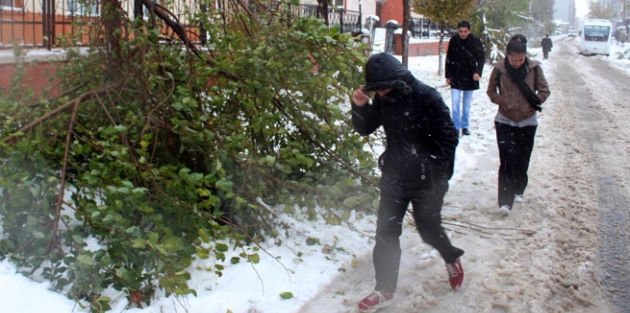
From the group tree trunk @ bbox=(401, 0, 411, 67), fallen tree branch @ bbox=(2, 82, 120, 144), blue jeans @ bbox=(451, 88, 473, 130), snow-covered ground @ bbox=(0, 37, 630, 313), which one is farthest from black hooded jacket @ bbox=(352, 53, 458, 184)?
tree trunk @ bbox=(401, 0, 411, 67)

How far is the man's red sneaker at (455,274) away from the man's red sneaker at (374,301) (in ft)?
1.59

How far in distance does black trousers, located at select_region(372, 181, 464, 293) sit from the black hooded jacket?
0.29 ft

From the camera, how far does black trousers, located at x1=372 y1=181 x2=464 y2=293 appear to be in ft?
13.6

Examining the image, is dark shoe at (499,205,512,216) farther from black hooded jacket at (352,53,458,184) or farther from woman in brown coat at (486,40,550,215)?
black hooded jacket at (352,53,458,184)

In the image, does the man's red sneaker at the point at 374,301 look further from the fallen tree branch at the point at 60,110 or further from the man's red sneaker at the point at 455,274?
the fallen tree branch at the point at 60,110

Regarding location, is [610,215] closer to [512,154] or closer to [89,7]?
[512,154]

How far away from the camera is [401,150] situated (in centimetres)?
408

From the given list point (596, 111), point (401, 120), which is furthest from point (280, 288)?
point (596, 111)

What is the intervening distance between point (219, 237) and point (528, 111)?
3.35 meters

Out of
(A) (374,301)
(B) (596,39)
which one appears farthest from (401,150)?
(B) (596,39)

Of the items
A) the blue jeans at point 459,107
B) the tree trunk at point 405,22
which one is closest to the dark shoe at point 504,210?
the blue jeans at point 459,107

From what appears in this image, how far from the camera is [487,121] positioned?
39.2 feet

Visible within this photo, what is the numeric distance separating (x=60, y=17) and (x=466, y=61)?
18.3 feet

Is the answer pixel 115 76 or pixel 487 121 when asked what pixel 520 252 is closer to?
pixel 115 76
